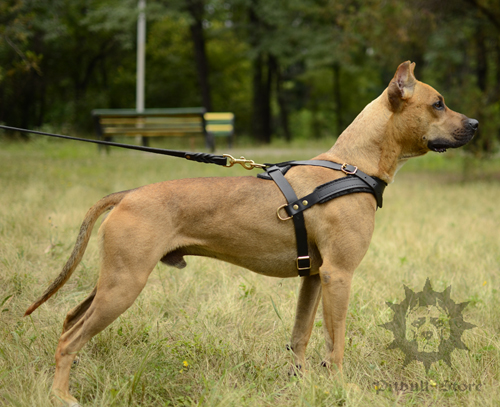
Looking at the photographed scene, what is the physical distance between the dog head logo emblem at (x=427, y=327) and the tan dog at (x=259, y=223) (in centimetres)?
72

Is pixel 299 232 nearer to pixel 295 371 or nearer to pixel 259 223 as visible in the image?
pixel 259 223

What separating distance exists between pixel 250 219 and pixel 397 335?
4.99ft

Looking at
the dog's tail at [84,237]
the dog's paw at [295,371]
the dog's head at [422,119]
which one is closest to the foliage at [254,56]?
the dog's tail at [84,237]

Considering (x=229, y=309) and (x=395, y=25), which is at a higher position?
(x=395, y=25)

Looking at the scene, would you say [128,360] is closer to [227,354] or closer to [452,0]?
[227,354]

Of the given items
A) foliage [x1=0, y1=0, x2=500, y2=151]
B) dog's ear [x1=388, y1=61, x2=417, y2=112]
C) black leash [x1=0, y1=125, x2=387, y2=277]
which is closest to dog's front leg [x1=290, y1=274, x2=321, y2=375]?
black leash [x1=0, y1=125, x2=387, y2=277]

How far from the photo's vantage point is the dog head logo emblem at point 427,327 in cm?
342

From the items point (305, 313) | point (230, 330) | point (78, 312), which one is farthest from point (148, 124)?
point (305, 313)

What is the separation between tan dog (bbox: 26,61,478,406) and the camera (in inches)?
112

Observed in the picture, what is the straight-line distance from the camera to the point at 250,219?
301cm

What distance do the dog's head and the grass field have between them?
1493mm

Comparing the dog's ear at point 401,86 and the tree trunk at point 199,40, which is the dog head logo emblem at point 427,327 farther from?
the tree trunk at point 199,40

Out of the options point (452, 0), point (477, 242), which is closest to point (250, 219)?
point (477, 242)

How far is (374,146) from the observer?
128 inches
